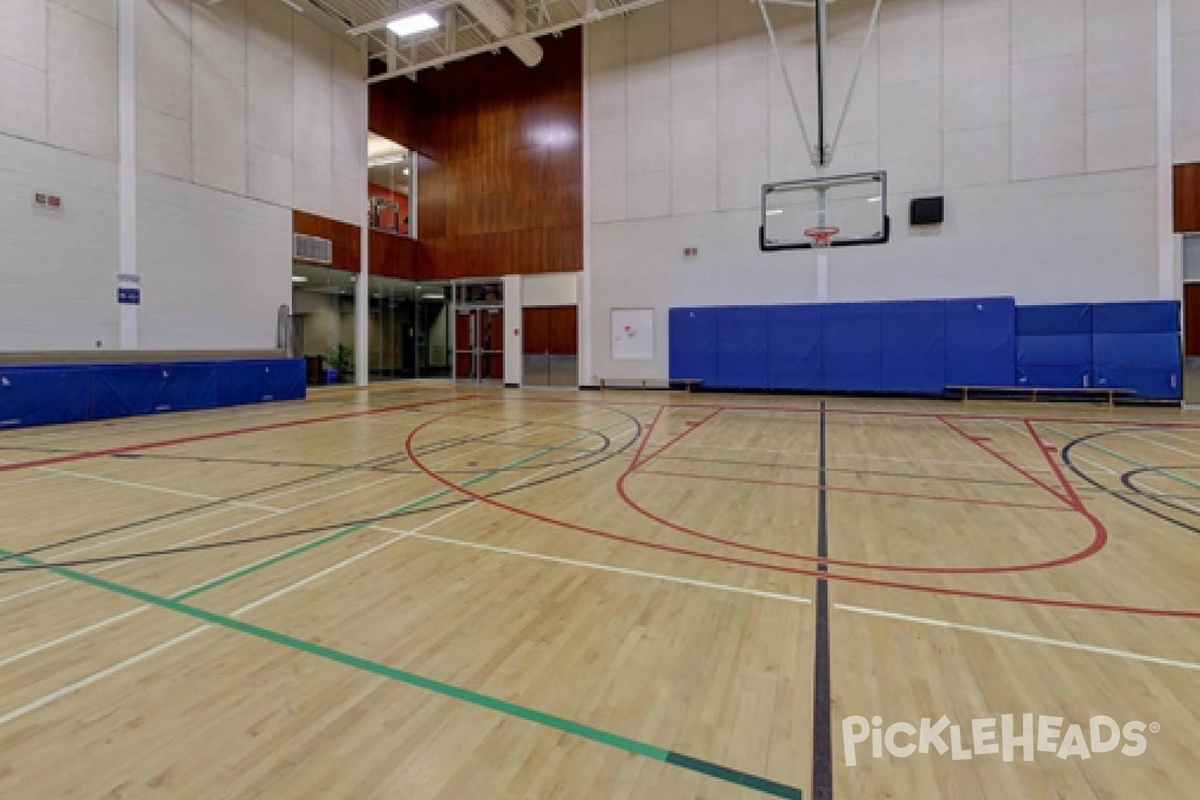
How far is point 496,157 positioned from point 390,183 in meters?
6.60

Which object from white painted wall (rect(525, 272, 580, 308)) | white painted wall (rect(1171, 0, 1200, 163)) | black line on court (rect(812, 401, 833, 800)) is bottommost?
black line on court (rect(812, 401, 833, 800))

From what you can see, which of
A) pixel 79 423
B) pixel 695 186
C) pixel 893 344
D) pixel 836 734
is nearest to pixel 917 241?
pixel 893 344

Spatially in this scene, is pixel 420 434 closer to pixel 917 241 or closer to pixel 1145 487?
pixel 1145 487

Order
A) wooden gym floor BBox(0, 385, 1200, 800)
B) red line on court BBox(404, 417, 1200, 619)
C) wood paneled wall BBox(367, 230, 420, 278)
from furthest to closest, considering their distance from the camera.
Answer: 1. wood paneled wall BBox(367, 230, 420, 278)
2. red line on court BBox(404, 417, 1200, 619)
3. wooden gym floor BBox(0, 385, 1200, 800)

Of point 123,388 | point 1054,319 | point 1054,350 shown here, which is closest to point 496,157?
point 123,388

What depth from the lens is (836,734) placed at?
1.96 meters

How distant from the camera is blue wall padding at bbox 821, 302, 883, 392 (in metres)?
14.6

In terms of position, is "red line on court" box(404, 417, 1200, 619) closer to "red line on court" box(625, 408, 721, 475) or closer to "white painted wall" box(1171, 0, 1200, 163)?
"red line on court" box(625, 408, 721, 475)

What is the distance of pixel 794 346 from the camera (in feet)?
50.2

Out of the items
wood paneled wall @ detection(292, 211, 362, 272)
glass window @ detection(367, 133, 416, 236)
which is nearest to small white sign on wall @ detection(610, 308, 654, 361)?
wood paneled wall @ detection(292, 211, 362, 272)

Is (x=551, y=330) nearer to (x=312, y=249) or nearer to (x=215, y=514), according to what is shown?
(x=312, y=249)

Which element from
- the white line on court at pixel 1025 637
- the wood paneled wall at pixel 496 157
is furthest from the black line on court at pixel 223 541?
the wood paneled wall at pixel 496 157

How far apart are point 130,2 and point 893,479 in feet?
53.0

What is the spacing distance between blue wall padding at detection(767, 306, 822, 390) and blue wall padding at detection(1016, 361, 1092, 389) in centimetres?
430
